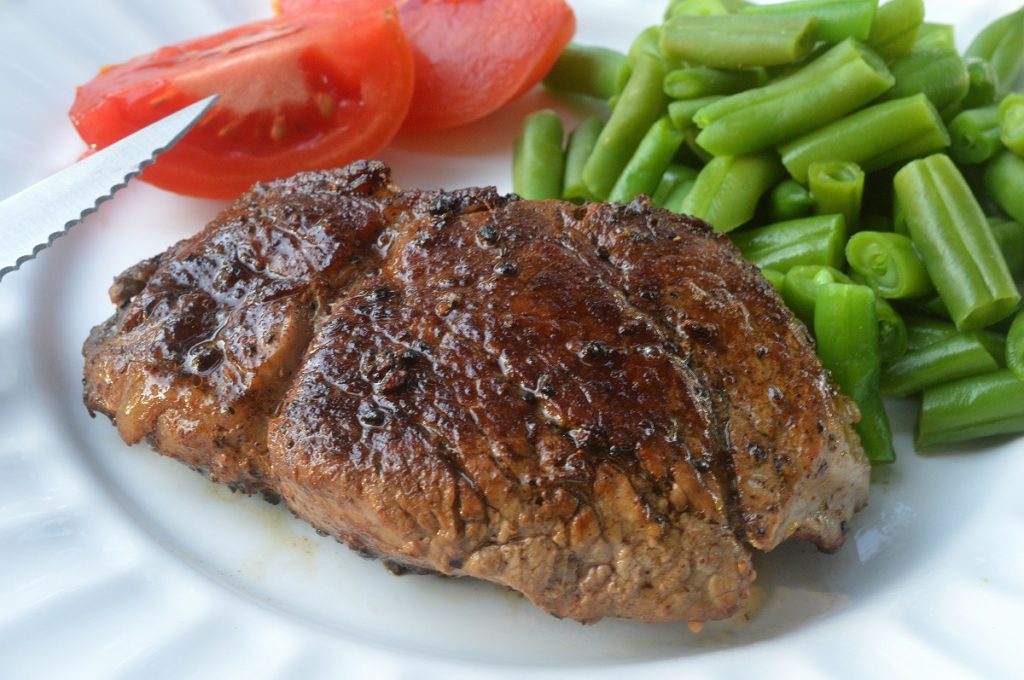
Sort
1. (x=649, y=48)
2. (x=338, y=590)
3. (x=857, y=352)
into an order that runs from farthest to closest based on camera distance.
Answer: (x=649, y=48)
(x=857, y=352)
(x=338, y=590)

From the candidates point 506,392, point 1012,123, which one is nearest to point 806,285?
point 1012,123

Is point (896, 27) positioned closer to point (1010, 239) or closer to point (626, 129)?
point (1010, 239)

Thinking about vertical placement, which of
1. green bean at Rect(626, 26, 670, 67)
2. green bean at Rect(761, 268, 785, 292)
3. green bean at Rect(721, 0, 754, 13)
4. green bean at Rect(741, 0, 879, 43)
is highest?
green bean at Rect(741, 0, 879, 43)

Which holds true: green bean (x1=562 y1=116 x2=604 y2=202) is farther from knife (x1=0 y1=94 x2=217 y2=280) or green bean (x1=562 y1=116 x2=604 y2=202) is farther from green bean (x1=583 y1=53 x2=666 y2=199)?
knife (x1=0 y1=94 x2=217 y2=280)

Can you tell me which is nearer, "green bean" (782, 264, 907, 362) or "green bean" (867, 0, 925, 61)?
"green bean" (782, 264, 907, 362)

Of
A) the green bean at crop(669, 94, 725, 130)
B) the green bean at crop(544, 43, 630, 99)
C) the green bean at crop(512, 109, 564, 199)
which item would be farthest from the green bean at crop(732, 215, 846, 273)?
the green bean at crop(544, 43, 630, 99)

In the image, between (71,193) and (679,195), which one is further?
(679,195)

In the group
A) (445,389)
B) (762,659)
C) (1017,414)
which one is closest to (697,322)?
(445,389)
